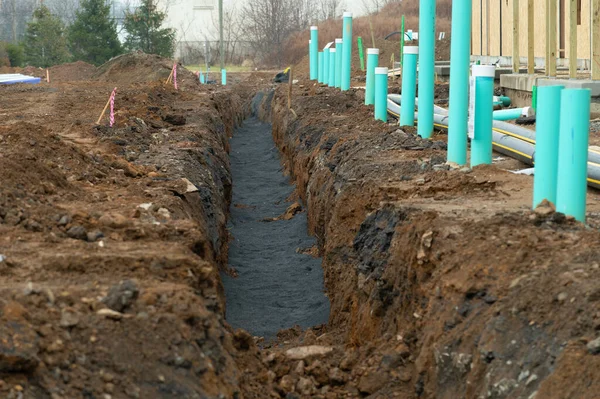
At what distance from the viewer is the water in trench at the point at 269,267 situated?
29.3ft

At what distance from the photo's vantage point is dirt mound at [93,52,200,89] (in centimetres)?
3191

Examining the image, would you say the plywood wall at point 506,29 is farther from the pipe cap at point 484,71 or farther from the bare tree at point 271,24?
the bare tree at point 271,24

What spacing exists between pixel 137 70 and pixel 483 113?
25.9 meters

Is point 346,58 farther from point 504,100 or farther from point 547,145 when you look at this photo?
point 547,145

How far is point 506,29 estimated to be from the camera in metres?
22.0

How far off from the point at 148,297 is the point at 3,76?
2860 cm

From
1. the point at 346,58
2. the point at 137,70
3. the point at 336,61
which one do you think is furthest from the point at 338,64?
the point at 137,70

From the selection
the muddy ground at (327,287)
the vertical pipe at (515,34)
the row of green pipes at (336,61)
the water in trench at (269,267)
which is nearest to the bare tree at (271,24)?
the row of green pipes at (336,61)

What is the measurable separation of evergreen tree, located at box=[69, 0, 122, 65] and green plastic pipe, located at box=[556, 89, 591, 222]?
3747cm

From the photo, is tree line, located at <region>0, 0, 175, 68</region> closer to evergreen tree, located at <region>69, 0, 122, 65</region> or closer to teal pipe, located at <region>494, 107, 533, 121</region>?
evergreen tree, located at <region>69, 0, 122, 65</region>

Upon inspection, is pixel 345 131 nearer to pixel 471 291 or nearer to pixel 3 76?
pixel 471 291

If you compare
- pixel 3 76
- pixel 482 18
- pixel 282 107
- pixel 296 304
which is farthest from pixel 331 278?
pixel 3 76

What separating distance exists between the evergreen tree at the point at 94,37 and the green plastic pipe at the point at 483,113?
1376 inches

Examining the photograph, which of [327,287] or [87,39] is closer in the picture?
[327,287]
